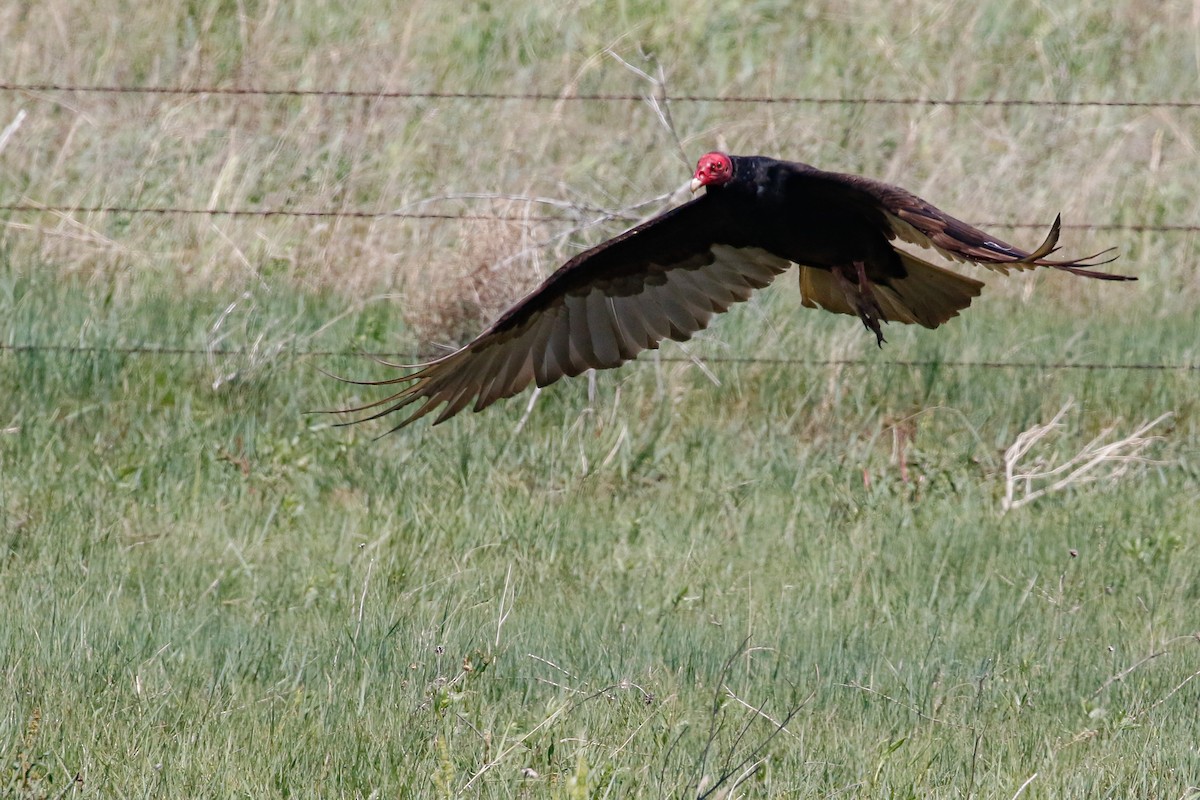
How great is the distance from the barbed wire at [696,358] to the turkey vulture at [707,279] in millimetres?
1010

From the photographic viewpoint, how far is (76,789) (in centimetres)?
291

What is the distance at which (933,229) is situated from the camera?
373cm

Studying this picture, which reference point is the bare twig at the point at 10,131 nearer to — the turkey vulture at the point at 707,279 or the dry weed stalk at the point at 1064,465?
the turkey vulture at the point at 707,279

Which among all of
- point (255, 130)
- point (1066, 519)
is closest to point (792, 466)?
point (1066, 519)

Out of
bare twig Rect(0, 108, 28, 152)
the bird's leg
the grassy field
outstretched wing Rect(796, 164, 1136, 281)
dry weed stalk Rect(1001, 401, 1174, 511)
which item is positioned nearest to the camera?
the grassy field

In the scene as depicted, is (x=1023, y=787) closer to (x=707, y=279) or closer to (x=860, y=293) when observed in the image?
(x=860, y=293)

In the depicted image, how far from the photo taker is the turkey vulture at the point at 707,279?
438 cm

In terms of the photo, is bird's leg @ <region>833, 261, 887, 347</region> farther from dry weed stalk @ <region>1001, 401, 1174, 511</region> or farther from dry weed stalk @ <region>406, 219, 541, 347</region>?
dry weed stalk @ <region>406, 219, 541, 347</region>

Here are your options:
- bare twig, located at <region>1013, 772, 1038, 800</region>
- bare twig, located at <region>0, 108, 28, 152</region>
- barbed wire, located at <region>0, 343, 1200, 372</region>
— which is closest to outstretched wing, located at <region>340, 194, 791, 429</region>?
barbed wire, located at <region>0, 343, 1200, 372</region>

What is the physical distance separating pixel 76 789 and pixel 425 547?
1.92 meters

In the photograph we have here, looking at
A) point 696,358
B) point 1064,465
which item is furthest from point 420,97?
point 1064,465

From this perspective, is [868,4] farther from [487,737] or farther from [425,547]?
[487,737]

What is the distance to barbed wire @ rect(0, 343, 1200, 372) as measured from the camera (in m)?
5.77

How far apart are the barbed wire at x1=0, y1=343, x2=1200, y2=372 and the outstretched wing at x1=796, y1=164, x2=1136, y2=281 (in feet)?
5.68
